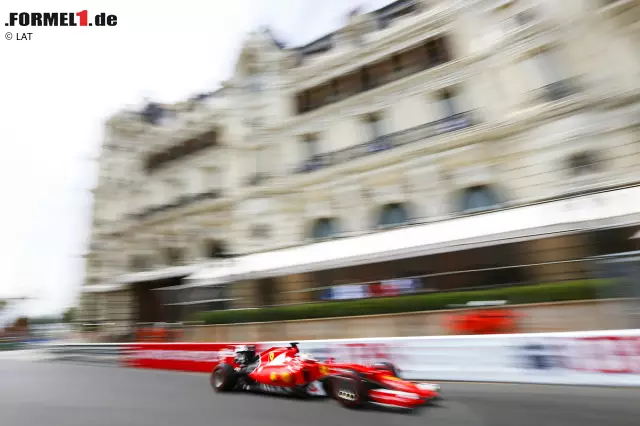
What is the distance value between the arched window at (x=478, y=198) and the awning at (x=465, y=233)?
1020 mm

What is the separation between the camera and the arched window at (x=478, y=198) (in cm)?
1309

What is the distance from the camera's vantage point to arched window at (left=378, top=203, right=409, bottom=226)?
14383 millimetres

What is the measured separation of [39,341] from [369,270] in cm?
3884

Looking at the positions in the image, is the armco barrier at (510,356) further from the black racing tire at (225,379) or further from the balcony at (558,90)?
the balcony at (558,90)

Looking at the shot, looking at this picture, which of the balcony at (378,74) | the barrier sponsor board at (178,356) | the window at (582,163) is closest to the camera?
the barrier sponsor board at (178,356)

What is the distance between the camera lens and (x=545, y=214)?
10781 millimetres

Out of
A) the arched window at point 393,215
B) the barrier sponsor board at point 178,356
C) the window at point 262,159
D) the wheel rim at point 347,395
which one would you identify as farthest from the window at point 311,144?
the wheel rim at point 347,395

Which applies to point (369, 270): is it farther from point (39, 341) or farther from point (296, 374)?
point (39, 341)

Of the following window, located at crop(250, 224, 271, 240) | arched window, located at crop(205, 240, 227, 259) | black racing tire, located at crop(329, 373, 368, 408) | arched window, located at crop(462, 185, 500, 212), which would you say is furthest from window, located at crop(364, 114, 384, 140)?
black racing tire, located at crop(329, 373, 368, 408)

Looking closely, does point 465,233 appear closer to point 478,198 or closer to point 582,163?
point 478,198

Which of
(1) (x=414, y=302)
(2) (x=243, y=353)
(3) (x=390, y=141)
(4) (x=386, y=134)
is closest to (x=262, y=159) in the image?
(4) (x=386, y=134)

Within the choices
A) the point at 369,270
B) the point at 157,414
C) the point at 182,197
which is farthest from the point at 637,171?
the point at 182,197

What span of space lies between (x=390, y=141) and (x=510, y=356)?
30.0ft

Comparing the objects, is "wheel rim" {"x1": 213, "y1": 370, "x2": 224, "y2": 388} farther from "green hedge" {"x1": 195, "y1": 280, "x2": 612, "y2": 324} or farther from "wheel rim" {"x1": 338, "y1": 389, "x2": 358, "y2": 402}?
"green hedge" {"x1": 195, "y1": 280, "x2": 612, "y2": 324}
